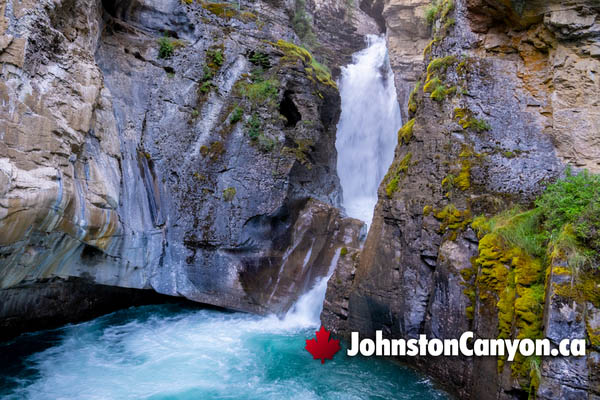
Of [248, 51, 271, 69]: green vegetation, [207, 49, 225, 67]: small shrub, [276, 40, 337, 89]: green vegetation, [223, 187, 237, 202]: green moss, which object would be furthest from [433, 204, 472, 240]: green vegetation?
[207, 49, 225, 67]: small shrub

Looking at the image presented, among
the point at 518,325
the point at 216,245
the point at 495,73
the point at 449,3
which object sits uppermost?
the point at 449,3

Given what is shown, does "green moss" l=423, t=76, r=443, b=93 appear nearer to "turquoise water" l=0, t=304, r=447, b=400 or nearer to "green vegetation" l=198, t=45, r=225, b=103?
"turquoise water" l=0, t=304, r=447, b=400

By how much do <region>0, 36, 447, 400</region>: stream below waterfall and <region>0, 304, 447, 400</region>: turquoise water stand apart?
2cm

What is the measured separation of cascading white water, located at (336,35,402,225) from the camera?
16.2 metres

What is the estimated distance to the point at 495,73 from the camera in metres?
7.39

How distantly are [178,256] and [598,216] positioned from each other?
28.2 feet

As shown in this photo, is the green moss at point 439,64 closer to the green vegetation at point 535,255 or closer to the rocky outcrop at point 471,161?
the rocky outcrop at point 471,161

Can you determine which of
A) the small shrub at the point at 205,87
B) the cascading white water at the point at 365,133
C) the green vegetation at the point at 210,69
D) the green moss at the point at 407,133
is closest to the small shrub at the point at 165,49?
the green vegetation at the point at 210,69

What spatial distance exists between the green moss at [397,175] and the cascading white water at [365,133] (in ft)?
21.0

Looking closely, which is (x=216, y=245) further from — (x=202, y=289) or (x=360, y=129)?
(x=360, y=129)

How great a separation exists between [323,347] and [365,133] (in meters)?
11.4

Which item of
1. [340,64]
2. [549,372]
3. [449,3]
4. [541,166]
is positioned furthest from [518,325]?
[340,64]

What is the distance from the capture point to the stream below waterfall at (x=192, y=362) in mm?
6520

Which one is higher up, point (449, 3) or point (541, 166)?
point (449, 3)
